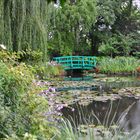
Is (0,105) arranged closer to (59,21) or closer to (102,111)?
(102,111)

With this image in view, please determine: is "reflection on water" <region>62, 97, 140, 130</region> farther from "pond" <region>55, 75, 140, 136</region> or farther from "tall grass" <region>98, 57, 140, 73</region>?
"tall grass" <region>98, 57, 140, 73</region>

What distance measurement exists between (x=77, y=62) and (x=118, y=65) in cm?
228

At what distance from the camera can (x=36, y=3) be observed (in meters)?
7.39

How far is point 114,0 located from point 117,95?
470 inches

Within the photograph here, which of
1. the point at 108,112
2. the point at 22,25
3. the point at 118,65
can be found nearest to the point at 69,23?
the point at 118,65

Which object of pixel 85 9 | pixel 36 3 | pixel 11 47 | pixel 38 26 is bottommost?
pixel 11 47

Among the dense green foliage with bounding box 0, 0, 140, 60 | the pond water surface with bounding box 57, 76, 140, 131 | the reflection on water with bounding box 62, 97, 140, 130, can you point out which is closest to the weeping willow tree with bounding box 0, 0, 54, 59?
the pond water surface with bounding box 57, 76, 140, 131

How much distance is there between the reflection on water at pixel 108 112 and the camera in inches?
193

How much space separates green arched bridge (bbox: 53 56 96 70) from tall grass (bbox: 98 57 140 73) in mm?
520

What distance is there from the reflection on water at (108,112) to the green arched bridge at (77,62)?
8.50m

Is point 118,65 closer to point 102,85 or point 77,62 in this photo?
point 77,62

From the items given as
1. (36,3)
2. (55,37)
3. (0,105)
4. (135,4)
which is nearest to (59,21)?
(55,37)

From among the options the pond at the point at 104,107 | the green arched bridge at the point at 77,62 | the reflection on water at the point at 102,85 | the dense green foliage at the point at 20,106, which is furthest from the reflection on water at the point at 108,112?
the green arched bridge at the point at 77,62

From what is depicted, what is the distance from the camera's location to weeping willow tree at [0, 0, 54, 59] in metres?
6.79
